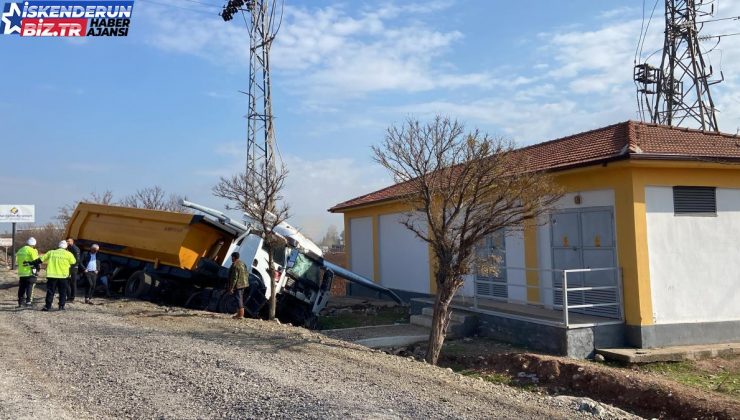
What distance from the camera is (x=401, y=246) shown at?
19.6 metres

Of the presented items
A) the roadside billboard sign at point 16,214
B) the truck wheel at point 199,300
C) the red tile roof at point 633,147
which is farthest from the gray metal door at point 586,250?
the roadside billboard sign at point 16,214

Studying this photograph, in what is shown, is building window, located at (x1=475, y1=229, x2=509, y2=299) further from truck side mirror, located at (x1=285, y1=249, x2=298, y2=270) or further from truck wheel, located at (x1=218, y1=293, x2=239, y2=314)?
truck wheel, located at (x1=218, y1=293, x2=239, y2=314)

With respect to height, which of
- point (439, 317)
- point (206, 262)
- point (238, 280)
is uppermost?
point (206, 262)

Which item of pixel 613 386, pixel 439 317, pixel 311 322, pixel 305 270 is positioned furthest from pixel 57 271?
pixel 613 386

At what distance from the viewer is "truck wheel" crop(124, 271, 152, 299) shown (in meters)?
15.9

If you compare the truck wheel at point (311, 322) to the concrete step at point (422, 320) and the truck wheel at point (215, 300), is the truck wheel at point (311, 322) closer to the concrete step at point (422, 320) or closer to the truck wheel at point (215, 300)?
the truck wheel at point (215, 300)

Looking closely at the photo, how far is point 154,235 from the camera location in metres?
16.0

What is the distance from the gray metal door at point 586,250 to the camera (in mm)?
12289

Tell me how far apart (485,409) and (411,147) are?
4.98 meters

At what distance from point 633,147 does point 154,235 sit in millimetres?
11486

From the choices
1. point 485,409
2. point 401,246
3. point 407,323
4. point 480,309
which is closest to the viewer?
point 485,409

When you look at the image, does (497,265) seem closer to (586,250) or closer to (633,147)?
(586,250)

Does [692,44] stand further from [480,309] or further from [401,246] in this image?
[480,309]

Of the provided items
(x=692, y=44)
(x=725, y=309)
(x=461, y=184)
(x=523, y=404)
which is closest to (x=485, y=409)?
(x=523, y=404)
